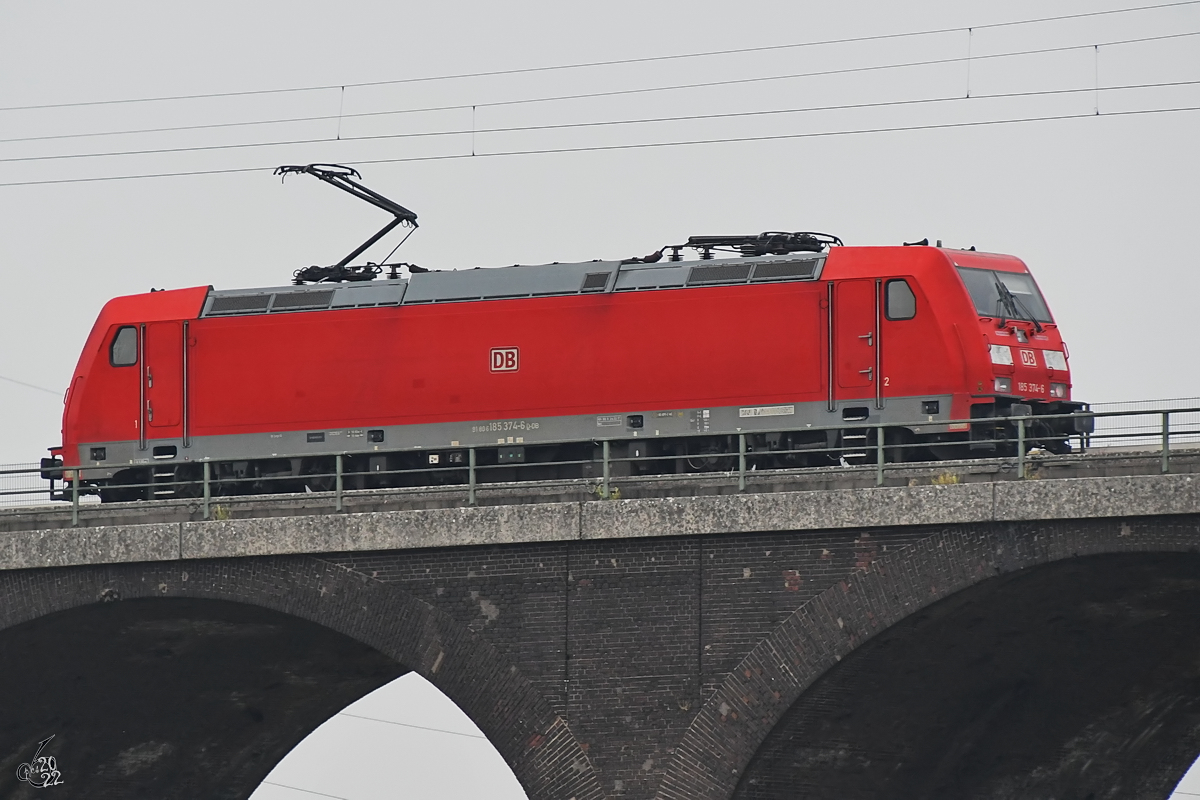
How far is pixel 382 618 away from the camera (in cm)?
2484

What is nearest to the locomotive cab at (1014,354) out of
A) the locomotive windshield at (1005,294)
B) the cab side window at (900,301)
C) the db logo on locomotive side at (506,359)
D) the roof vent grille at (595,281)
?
the locomotive windshield at (1005,294)

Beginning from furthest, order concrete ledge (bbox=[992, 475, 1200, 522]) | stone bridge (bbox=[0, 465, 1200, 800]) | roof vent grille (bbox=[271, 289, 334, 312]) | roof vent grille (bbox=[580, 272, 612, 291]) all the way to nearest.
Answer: roof vent grille (bbox=[271, 289, 334, 312]) < roof vent grille (bbox=[580, 272, 612, 291]) < stone bridge (bbox=[0, 465, 1200, 800]) < concrete ledge (bbox=[992, 475, 1200, 522])

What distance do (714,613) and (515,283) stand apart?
8.85m

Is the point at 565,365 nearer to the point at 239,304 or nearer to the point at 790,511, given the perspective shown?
the point at 239,304

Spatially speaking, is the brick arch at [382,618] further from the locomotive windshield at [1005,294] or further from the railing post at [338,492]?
the locomotive windshield at [1005,294]

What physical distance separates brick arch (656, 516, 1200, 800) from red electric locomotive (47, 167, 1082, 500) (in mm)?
3964

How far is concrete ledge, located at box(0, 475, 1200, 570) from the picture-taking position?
2191cm

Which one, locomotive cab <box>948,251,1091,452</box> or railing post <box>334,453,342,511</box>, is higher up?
locomotive cab <box>948,251,1091,452</box>

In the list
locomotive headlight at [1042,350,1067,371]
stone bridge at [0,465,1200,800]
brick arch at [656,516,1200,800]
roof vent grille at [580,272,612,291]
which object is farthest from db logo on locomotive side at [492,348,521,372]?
brick arch at [656,516,1200,800]

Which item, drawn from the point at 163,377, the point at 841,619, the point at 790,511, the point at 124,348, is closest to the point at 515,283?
the point at 163,377

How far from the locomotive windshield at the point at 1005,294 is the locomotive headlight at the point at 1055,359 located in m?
0.54

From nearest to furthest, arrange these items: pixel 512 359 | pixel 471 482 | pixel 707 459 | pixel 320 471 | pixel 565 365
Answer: pixel 471 482 < pixel 707 459 < pixel 565 365 < pixel 512 359 < pixel 320 471

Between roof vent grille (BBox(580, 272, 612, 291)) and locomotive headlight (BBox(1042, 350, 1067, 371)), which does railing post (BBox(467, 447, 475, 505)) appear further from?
locomotive headlight (BBox(1042, 350, 1067, 371))

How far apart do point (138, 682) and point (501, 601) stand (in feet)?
30.8
